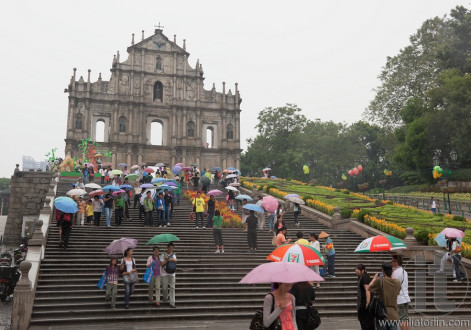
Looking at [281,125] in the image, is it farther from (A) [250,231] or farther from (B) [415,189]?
(A) [250,231]

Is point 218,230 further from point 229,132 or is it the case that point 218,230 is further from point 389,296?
point 229,132

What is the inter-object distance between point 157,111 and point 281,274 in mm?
45187

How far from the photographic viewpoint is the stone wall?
26.1m

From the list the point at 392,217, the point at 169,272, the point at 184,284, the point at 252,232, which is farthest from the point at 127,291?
the point at 392,217

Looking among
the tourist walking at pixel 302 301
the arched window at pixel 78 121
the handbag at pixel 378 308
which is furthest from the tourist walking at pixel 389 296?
the arched window at pixel 78 121

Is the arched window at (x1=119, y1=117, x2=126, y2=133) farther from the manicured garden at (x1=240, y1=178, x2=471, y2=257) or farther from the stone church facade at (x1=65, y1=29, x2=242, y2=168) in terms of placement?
the manicured garden at (x1=240, y1=178, x2=471, y2=257)

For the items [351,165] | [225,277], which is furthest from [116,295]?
[351,165]

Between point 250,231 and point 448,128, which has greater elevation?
point 448,128

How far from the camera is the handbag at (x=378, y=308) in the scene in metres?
6.45

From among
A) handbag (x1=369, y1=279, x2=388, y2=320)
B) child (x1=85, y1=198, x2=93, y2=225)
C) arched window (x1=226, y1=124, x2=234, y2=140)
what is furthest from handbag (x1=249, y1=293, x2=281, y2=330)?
arched window (x1=226, y1=124, x2=234, y2=140)

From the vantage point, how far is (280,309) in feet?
16.6

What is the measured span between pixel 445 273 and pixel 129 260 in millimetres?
9709

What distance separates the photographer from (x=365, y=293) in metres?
6.81

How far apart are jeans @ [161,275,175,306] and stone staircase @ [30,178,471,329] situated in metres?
0.28
